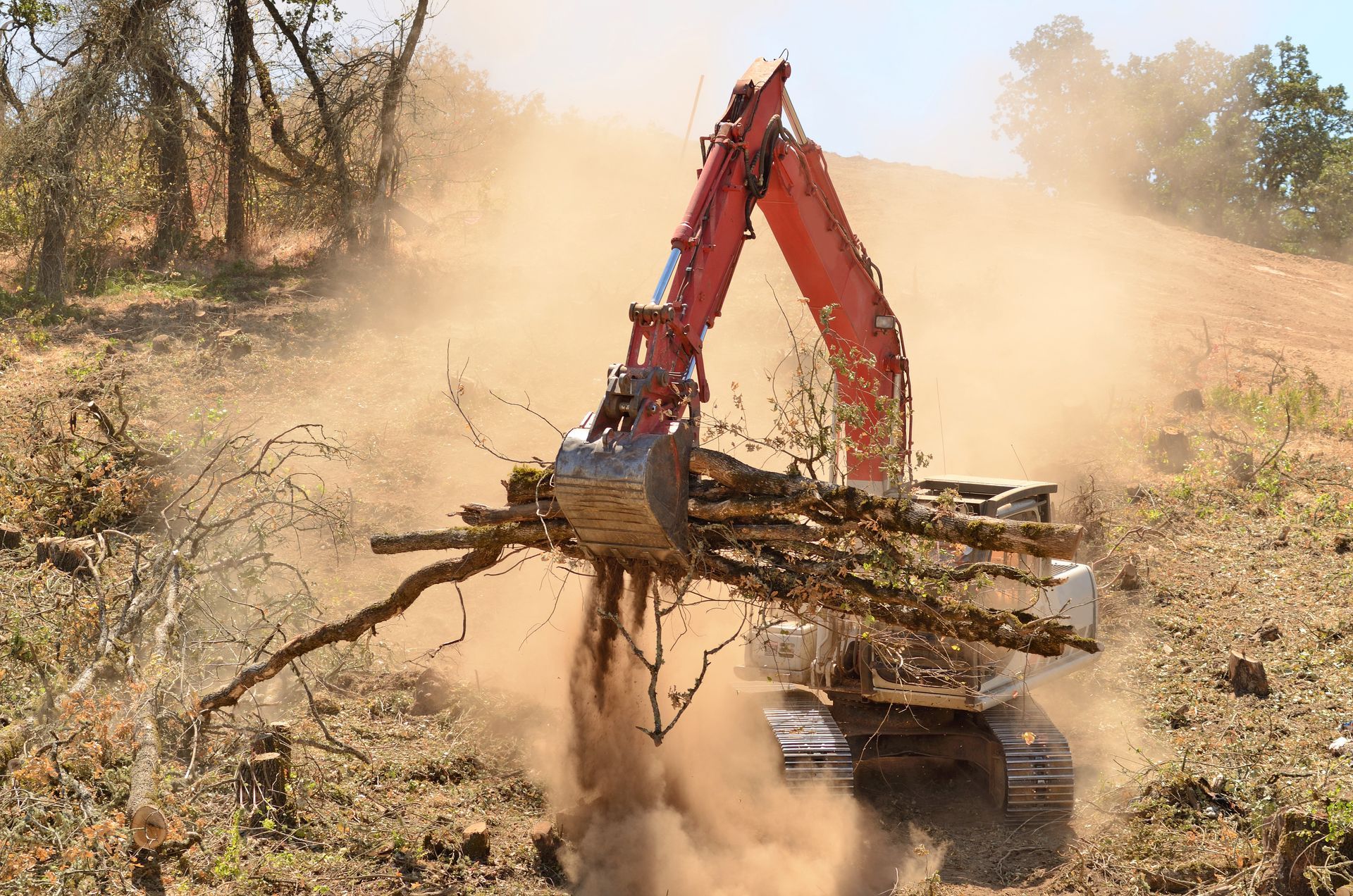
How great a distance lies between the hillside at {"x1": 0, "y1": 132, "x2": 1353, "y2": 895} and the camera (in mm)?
7164

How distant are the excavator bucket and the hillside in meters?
2.48

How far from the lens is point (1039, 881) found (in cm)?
735

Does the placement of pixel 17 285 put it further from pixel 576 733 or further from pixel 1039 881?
pixel 1039 881

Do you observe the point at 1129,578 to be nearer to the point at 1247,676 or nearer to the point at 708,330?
the point at 1247,676

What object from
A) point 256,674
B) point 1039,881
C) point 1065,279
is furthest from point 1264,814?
point 1065,279

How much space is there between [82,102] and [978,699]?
53.7 ft

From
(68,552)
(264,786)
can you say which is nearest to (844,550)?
(264,786)

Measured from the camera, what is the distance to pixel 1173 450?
49.9 feet

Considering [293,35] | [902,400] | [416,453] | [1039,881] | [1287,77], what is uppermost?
[1287,77]

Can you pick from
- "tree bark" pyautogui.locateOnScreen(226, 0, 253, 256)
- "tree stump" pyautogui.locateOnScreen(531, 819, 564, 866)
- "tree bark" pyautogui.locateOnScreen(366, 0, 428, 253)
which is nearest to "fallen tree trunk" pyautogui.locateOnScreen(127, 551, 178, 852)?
"tree stump" pyautogui.locateOnScreen(531, 819, 564, 866)

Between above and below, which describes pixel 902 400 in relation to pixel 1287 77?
below

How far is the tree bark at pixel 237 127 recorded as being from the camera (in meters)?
19.9

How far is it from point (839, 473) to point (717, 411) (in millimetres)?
8547

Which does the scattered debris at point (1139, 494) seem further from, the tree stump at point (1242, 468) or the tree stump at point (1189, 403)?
the tree stump at point (1189, 403)
